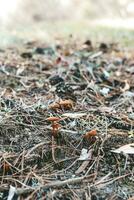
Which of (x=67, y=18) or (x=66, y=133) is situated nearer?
(x=66, y=133)

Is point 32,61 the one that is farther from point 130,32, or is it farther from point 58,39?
point 130,32

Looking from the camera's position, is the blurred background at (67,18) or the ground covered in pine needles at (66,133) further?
the blurred background at (67,18)

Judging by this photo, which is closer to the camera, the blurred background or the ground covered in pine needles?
the ground covered in pine needles

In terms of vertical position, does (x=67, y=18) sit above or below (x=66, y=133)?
below
